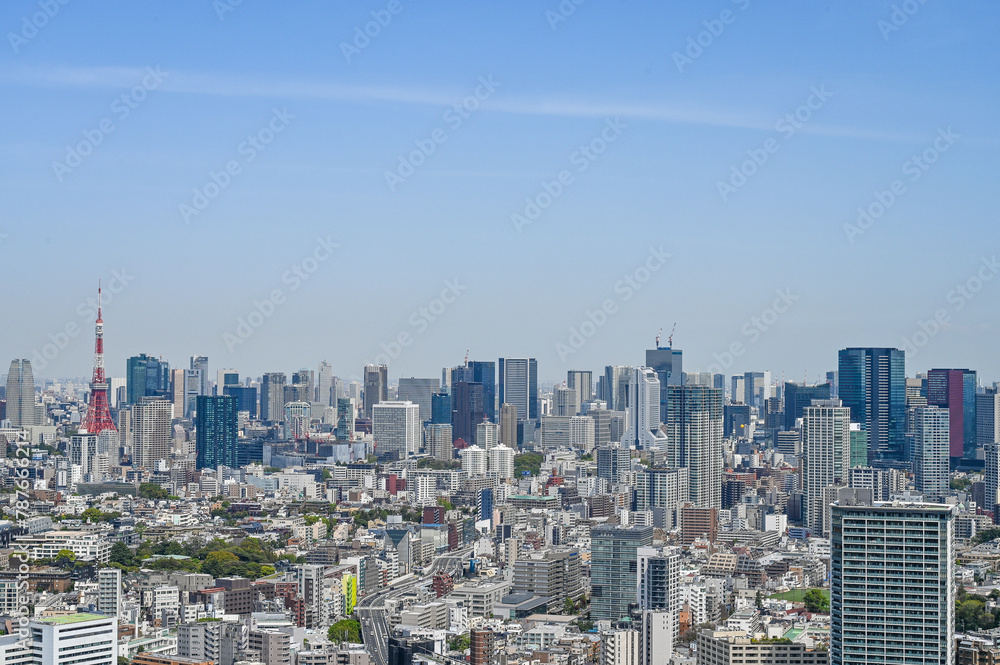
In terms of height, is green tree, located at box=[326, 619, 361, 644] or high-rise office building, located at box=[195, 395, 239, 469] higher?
high-rise office building, located at box=[195, 395, 239, 469]

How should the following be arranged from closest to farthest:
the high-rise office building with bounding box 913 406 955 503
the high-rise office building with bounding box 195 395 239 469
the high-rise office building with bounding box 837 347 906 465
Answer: the high-rise office building with bounding box 913 406 955 503 → the high-rise office building with bounding box 837 347 906 465 → the high-rise office building with bounding box 195 395 239 469

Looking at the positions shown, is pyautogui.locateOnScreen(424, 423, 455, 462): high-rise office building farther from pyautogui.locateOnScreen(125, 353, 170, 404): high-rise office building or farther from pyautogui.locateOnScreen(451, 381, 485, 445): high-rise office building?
pyautogui.locateOnScreen(125, 353, 170, 404): high-rise office building

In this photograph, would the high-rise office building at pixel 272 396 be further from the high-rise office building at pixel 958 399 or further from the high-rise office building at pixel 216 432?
the high-rise office building at pixel 958 399

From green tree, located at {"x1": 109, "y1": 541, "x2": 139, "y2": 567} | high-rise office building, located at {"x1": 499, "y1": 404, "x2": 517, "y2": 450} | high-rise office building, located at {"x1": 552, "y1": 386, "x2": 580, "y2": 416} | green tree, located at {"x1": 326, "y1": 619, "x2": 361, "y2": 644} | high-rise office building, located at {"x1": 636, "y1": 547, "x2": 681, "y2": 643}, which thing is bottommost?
→ green tree, located at {"x1": 326, "y1": 619, "x2": 361, "y2": 644}

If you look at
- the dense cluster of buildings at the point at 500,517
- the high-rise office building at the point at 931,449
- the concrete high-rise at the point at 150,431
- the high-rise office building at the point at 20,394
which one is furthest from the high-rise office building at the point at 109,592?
the high-rise office building at the point at 20,394

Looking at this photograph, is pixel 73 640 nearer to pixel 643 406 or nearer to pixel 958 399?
pixel 958 399

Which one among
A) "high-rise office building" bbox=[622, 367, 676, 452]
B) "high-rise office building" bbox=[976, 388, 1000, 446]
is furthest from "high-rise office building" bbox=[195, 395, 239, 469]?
"high-rise office building" bbox=[976, 388, 1000, 446]

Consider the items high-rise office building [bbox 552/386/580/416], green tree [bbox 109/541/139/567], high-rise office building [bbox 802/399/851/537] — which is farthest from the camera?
high-rise office building [bbox 552/386/580/416]

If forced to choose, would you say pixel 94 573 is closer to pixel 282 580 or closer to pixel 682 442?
pixel 282 580
